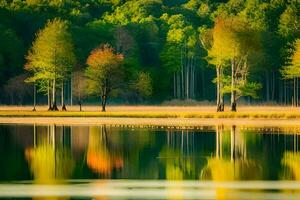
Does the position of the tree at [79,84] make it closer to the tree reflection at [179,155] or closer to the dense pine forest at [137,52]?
the dense pine forest at [137,52]

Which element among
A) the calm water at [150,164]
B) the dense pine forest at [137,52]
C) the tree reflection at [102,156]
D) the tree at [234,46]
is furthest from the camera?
the dense pine forest at [137,52]

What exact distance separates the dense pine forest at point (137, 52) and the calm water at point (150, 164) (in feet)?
117

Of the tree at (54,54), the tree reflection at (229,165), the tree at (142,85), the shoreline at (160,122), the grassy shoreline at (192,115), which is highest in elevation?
the tree at (54,54)

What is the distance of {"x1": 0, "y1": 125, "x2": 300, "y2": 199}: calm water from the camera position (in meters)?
29.8

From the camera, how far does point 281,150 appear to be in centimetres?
4566

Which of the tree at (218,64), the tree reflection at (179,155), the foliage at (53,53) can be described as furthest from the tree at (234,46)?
the tree reflection at (179,155)

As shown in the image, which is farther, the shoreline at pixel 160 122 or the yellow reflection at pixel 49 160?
the shoreline at pixel 160 122

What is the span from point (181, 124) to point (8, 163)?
31.0m

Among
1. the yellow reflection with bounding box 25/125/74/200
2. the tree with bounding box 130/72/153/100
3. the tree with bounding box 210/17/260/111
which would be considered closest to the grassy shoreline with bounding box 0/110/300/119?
the tree with bounding box 210/17/260/111

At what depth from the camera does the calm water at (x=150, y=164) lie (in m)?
29.8

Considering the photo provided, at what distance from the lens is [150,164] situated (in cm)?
3919

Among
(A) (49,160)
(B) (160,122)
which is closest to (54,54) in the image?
(B) (160,122)

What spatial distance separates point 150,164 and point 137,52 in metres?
88.6

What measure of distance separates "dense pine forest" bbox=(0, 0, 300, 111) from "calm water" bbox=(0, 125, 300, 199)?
1405 inches
